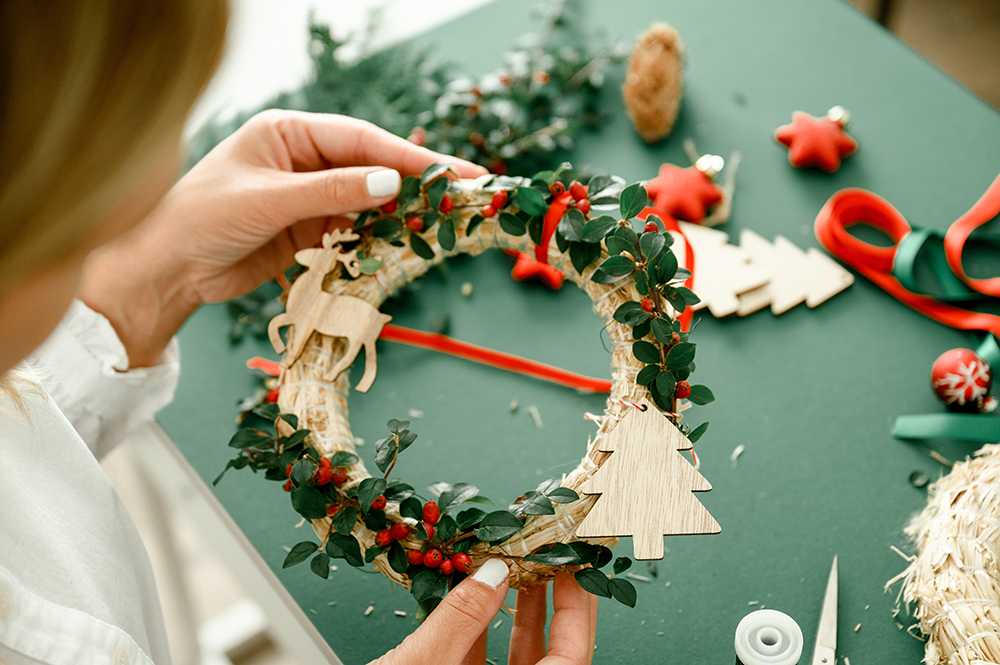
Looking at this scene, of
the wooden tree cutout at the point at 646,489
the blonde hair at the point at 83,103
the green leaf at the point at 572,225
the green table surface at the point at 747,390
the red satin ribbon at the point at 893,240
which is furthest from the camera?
the red satin ribbon at the point at 893,240

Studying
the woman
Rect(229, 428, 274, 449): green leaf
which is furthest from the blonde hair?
Rect(229, 428, 274, 449): green leaf

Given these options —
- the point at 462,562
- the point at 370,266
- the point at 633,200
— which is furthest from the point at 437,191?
the point at 462,562

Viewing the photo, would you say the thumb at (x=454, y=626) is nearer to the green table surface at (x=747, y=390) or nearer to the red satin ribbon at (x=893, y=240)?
the green table surface at (x=747, y=390)

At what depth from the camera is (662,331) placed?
0.75 meters

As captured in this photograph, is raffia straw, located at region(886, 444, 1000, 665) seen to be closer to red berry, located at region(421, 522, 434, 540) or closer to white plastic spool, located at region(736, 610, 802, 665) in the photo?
white plastic spool, located at region(736, 610, 802, 665)

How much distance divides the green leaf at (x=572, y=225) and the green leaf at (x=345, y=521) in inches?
16.3

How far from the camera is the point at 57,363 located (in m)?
0.98

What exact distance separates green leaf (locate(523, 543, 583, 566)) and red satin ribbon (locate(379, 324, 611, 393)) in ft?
1.33

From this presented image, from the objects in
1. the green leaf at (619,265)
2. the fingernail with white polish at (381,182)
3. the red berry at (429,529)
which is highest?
the fingernail with white polish at (381,182)

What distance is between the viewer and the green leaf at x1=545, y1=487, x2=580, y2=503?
0.72m

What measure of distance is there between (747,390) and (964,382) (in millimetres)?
309

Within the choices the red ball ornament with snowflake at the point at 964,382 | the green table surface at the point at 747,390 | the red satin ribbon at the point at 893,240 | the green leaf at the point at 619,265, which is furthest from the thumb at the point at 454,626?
the red satin ribbon at the point at 893,240

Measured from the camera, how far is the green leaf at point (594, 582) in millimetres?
736

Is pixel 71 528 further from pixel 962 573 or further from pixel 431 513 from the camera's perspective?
pixel 962 573
